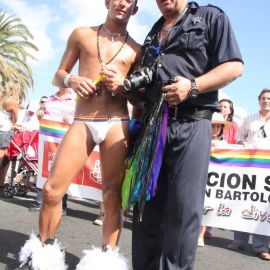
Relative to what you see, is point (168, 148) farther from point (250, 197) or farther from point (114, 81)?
point (250, 197)

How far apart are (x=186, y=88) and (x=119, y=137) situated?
0.81 meters

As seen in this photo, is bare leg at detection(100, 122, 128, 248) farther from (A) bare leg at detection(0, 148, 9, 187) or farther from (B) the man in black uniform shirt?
(A) bare leg at detection(0, 148, 9, 187)

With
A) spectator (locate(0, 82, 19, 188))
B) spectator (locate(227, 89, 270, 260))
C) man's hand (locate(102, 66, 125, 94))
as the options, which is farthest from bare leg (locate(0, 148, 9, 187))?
man's hand (locate(102, 66, 125, 94))

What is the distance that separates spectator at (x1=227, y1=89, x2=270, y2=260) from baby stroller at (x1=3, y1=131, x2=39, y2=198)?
10.8ft

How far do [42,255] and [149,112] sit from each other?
1188 mm

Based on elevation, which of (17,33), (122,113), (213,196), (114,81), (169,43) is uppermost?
(17,33)

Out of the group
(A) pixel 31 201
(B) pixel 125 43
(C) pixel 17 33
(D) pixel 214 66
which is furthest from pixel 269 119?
(C) pixel 17 33

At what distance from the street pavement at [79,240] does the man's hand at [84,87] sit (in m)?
1.36

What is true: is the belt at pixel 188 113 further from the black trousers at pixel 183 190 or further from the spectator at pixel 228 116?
the spectator at pixel 228 116

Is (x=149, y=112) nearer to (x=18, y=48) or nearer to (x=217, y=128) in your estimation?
(x=217, y=128)

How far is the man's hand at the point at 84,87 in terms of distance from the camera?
2.61 m

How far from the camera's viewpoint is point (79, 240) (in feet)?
13.4

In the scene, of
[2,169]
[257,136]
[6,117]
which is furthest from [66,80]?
[2,169]

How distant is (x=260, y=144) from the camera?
470 cm
